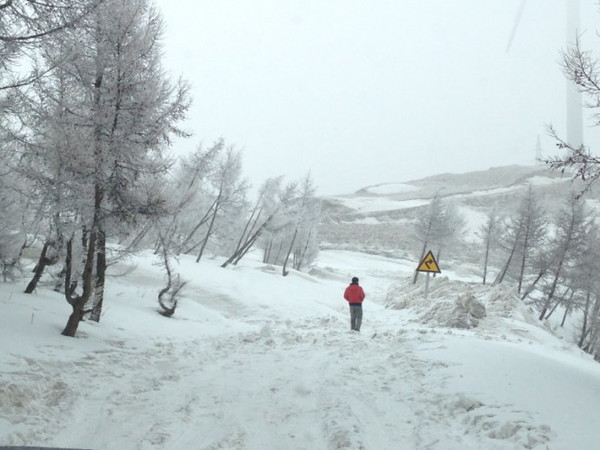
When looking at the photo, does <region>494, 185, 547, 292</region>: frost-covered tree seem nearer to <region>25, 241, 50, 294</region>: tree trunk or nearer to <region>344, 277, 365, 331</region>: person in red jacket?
<region>344, 277, 365, 331</region>: person in red jacket

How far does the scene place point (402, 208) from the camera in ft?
295

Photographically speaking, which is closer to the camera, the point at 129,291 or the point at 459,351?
the point at 459,351

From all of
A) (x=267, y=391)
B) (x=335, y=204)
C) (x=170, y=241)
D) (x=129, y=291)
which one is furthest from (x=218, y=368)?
(x=335, y=204)

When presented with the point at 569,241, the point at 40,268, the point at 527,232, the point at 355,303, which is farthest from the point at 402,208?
the point at 40,268

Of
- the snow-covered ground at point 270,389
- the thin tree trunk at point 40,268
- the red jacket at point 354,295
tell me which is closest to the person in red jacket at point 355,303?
the red jacket at point 354,295

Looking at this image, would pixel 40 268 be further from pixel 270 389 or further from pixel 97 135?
pixel 270 389

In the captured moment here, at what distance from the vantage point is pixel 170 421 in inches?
180

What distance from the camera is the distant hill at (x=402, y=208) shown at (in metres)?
72.5

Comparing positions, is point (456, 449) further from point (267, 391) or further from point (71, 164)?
point (71, 164)

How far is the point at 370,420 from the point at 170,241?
831 centimetres

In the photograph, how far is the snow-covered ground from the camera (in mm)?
4246

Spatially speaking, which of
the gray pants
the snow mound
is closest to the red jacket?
the gray pants

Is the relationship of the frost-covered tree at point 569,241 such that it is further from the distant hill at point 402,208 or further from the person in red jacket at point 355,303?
the distant hill at point 402,208

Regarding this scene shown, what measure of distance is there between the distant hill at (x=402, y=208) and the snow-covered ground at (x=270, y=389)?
4573cm
